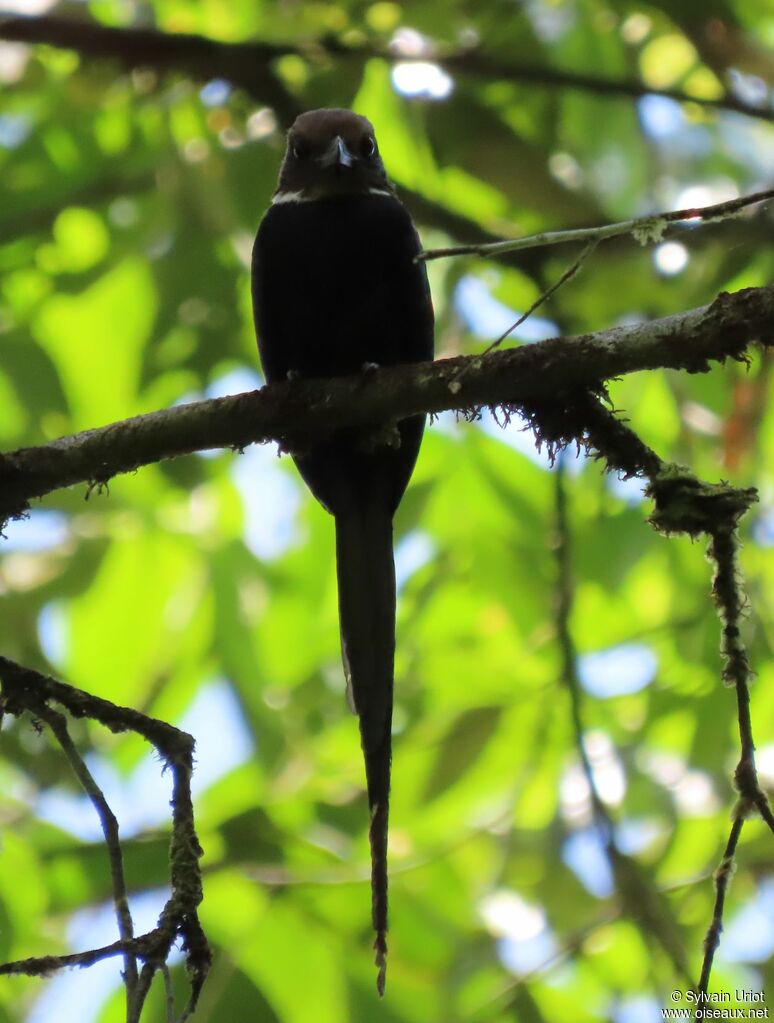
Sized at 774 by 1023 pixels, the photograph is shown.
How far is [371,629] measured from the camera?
2.91m

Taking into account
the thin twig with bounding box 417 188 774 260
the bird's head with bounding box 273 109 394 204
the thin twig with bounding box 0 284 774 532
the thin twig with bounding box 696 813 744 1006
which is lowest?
the thin twig with bounding box 696 813 744 1006

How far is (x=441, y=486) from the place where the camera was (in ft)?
12.6

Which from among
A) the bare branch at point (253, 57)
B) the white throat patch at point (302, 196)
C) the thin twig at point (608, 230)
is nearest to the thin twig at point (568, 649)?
the white throat patch at point (302, 196)

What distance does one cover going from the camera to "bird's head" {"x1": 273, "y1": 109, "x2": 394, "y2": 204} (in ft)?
11.3

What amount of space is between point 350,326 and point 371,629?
0.79m

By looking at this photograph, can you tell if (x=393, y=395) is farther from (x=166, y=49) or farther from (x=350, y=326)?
(x=166, y=49)

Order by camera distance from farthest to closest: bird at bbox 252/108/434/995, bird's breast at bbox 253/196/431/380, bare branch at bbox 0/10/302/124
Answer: bare branch at bbox 0/10/302/124, bird's breast at bbox 253/196/431/380, bird at bbox 252/108/434/995

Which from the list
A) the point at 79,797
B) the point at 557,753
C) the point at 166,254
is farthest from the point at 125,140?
the point at 557,753

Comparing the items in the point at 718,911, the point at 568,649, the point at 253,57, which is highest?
the point at 253,57

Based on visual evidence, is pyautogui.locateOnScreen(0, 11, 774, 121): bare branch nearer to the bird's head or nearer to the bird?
the bird's head

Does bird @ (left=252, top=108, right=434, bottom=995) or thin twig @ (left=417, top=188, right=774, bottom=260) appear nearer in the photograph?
thin twig @ (left=417, top=188, right=774, bottom=260)

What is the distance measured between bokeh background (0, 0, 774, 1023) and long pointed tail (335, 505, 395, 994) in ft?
1.37

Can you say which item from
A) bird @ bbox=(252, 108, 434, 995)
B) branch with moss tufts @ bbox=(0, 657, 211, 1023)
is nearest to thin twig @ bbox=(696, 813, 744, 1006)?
branch with moss tufts @ bbox=(0, 657, 211, 1023)

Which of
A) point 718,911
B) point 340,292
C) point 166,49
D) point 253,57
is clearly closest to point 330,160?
point 340,292
